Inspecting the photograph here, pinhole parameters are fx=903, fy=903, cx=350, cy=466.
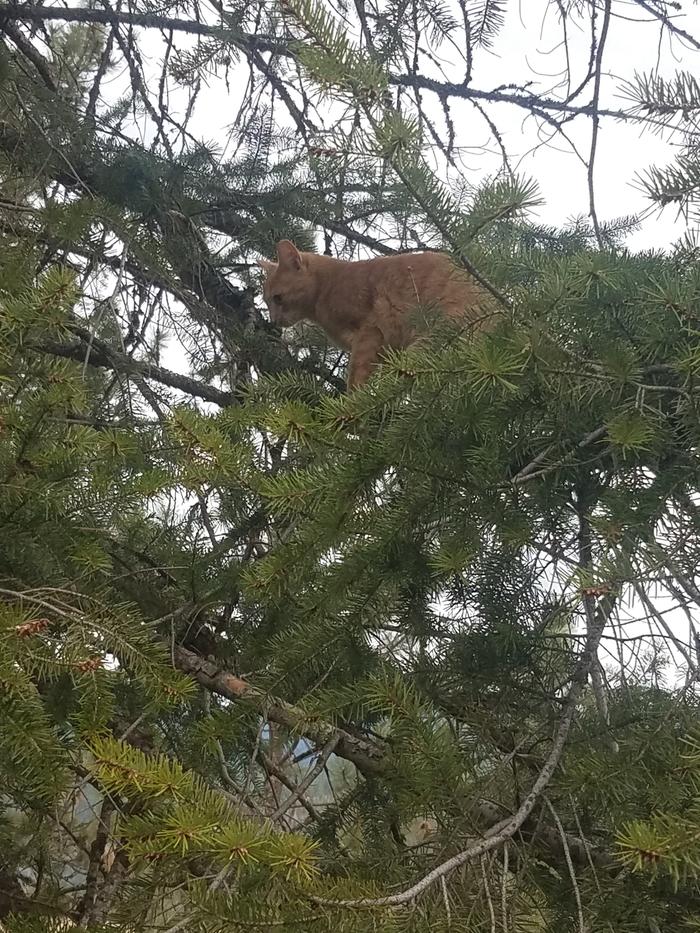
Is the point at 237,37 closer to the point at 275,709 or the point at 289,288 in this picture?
the point at 289,288

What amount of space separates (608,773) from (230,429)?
77cm

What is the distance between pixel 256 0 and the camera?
2.27 meters

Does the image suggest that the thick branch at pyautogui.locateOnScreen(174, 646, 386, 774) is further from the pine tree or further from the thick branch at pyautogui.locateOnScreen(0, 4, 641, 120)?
the thick branch at pyautogui.locateOnScreen(0, 4, 641, 120)

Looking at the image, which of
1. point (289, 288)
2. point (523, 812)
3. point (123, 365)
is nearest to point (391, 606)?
point (523, 812)

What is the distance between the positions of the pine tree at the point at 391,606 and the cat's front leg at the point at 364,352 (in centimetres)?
65

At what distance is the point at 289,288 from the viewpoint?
9.74 feet

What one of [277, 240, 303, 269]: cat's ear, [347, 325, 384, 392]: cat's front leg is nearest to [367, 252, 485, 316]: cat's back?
[347, 325, 384, 392]: cat's front leg

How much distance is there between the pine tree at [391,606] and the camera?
99 cm

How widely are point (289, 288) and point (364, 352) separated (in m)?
0.51

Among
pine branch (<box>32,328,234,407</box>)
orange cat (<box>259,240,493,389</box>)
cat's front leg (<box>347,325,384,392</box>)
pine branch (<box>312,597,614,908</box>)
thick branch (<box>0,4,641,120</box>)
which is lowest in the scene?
pine branch (<box>312,597,614,908</box>)

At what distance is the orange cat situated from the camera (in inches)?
98.2

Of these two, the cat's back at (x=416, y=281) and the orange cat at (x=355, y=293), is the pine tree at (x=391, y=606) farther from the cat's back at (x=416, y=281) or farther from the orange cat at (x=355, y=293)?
the orange cat at (x=355, y=293)

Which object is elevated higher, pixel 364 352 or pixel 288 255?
pixel 288 255

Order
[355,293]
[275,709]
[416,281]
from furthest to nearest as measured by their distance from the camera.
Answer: [355,293] < [416,281] < [275,709]
